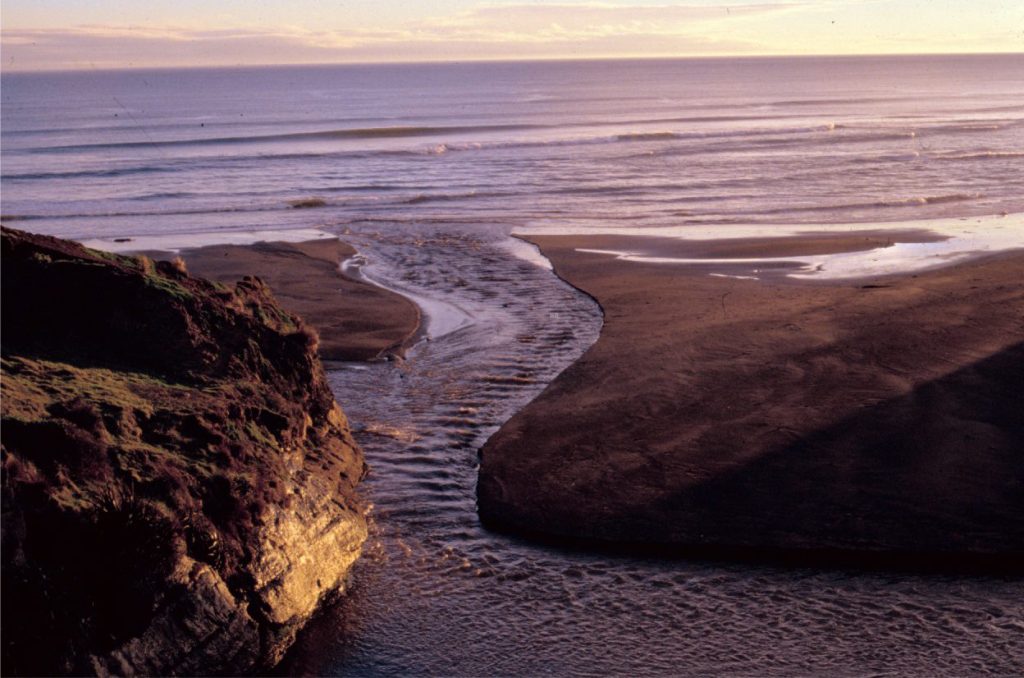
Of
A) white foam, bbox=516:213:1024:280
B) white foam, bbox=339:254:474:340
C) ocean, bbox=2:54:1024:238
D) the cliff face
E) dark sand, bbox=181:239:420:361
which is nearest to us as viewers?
the cliff face

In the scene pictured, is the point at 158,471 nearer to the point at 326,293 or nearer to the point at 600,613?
the point at 600,613

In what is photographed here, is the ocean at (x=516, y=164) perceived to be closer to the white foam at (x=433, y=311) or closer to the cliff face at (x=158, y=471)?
the white foam at (x=433, y=311)

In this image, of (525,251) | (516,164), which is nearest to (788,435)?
(525,251)

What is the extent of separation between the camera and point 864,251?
22547mm

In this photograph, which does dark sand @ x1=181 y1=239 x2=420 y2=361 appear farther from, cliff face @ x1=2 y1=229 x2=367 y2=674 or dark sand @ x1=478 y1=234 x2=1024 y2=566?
cliff face @ x1=2 y1=229 x2=367 y2=674

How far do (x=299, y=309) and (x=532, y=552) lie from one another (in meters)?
9.52

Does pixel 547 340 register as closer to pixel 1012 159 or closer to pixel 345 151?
pixel 1012 159

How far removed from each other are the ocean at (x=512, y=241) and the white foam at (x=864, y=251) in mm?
292

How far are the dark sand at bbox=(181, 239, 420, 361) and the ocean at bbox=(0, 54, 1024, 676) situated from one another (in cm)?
60

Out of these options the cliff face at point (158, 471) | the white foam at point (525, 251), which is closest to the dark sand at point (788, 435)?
the cliff face at point (158, 471)

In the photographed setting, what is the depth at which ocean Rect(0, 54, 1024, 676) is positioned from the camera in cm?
807

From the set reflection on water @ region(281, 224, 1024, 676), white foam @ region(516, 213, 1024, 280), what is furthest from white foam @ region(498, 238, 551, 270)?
reflection on water @ region(281, 224, 1024, 676)

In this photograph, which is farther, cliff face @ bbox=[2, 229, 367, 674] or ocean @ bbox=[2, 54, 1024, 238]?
ocean @ bbox=[2, 54, 1024, 238]

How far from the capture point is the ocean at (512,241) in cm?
807
